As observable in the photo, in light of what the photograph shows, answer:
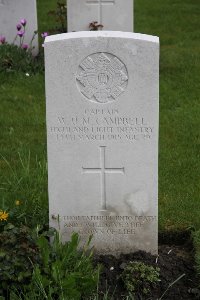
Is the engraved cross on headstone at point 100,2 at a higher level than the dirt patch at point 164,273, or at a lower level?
higher

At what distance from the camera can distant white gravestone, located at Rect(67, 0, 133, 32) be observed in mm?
8117

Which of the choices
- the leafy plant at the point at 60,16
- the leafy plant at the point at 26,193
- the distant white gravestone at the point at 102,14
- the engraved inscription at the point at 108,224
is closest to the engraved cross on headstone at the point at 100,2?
the distant white gravestone at the point at 102,14

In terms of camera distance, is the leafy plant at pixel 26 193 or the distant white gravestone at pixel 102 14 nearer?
the leafy plant at pixel 26 193

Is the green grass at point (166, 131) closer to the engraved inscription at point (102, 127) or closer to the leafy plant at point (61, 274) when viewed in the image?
the leafy plant at point (61, 274)

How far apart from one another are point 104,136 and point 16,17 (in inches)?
196

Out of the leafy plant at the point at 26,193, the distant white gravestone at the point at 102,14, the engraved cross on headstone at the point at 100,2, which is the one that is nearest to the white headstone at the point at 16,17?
the distant white gravestone at the point at 102,14

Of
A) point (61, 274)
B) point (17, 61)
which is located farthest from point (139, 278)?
point (17, 61)

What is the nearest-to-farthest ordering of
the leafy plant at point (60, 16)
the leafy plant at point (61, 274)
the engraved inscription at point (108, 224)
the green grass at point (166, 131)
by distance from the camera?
the leafy plant at point (61, 274)
the engraved inscription at point (108, 224)
the green grass at point (166, 131)
the leafy plant at point (60, 16)

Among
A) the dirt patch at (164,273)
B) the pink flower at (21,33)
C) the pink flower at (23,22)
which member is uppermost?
the pink flower at (23,22)

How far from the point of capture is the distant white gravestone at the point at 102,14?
8117mm

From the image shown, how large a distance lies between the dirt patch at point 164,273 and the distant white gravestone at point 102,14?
4236 millimetres

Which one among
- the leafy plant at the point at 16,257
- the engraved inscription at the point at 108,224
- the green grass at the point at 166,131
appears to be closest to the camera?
the leafy plant at the point at 16,257

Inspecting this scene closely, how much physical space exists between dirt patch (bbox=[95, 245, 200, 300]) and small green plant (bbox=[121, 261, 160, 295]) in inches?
1.4

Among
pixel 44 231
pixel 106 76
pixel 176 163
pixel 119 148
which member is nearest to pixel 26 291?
pixel 44 231
